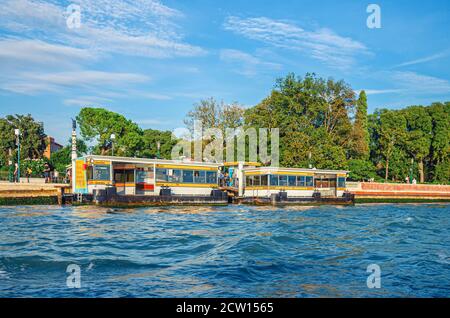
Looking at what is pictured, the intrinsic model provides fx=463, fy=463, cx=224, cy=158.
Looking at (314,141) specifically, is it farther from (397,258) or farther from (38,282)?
(38,282)

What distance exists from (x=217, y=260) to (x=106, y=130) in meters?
44.2

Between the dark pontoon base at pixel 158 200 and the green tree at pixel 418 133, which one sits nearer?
the dark pontoon base at pixel 158 200

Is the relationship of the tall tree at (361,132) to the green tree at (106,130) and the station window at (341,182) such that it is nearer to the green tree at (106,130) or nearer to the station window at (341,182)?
the station window at (341,182)

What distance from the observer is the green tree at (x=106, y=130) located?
5181 cm

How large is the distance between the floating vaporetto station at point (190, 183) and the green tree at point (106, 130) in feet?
51.2

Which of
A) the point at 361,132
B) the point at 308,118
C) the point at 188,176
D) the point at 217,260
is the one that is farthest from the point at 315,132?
the point at 217,260

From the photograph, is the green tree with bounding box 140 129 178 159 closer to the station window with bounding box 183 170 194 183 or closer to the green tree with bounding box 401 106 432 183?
the station window with bounding box 183 170 194 183

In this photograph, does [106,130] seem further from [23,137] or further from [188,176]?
Result: [188,176]

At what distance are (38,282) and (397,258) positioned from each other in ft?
27.2

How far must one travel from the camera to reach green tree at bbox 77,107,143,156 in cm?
5181

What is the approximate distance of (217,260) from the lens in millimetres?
10797

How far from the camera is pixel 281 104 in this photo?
177ft

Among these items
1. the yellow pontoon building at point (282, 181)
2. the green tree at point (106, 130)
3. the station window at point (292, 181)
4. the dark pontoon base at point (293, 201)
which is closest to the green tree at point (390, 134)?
the yellow pontoon building at point (282, 181)
